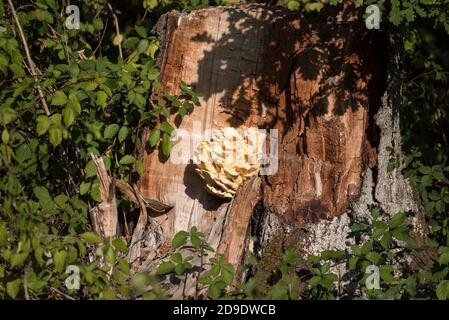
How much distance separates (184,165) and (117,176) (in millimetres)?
409

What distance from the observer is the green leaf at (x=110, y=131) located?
396 centimetres

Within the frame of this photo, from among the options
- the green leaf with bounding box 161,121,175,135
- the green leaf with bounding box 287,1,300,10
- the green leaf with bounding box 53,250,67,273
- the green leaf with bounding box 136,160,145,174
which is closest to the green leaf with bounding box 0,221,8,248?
the green leaf with bounding box 53,250,67,273

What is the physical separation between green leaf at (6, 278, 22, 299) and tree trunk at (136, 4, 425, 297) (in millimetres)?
948

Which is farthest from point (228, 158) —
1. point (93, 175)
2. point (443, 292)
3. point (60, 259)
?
point (443, 292)

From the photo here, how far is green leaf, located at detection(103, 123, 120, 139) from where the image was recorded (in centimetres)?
396

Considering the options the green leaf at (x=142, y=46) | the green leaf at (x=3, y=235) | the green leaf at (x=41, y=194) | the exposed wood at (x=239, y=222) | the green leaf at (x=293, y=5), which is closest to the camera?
the green leaf at (x=3, y=235)

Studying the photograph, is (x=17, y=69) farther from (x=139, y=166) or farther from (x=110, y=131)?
(x=139, y=166)

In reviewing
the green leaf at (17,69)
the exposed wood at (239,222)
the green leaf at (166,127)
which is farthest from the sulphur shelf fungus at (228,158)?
the green leaf at (17,69)

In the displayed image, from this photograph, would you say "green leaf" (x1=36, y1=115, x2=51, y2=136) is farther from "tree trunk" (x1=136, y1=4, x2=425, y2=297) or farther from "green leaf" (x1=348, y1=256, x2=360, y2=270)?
"green leaf" (x1=348, y1=256, x2=360, y2=270)

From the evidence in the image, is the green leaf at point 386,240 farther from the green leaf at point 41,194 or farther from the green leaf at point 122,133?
the green leaf at point 41,194

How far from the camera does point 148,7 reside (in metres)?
4.95
